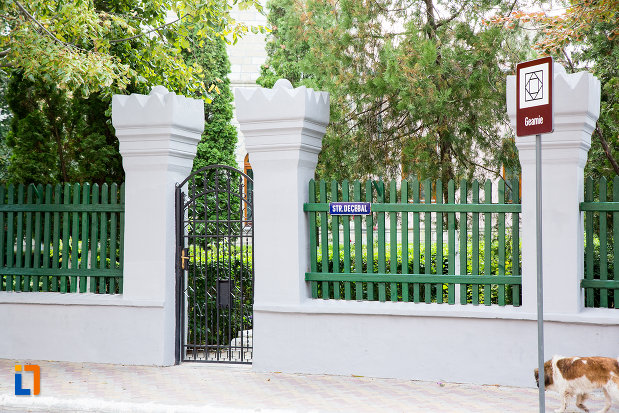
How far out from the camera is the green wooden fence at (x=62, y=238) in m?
8.70

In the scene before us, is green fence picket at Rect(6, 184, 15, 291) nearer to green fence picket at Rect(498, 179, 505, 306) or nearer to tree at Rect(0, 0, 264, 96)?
tree at Rect(0, 0, 264, 96)

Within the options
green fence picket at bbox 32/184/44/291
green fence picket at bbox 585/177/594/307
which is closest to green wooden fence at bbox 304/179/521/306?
green fence picket at bbox 585/177/594/307

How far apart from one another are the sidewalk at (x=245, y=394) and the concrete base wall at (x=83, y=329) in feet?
1.28

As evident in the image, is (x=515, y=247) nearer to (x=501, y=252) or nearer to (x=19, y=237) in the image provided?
(x=501, y=252)

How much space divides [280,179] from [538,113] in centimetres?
333

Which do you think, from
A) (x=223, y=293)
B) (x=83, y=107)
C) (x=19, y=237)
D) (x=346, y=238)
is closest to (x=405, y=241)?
(x=346, y=238)

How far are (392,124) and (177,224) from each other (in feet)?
13.3

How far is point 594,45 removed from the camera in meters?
11.0

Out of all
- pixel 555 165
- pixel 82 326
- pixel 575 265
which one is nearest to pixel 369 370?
pixel 575 265

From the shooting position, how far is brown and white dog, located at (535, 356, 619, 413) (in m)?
5.88

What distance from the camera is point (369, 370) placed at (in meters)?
7.68

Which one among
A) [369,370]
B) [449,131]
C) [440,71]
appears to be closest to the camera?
[369,370]

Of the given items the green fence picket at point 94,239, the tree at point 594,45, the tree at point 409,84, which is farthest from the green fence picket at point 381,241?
the green fence picket at point 94,239

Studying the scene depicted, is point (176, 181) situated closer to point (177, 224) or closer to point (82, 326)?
point (177, 224)
